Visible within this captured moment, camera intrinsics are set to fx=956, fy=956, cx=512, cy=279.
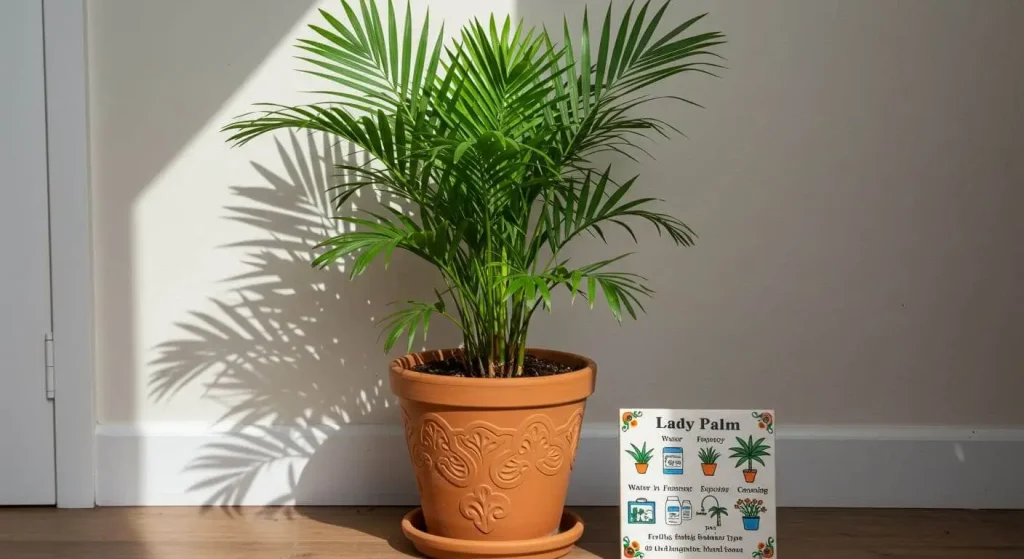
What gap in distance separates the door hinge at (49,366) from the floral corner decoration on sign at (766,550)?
4.61 ft

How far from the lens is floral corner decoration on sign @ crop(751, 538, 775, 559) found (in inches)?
62.1

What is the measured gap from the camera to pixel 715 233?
6.44 feet

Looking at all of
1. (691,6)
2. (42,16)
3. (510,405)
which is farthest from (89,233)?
(691,6)

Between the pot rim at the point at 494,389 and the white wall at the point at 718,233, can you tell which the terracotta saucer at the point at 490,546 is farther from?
the white wall at the point at 718,233

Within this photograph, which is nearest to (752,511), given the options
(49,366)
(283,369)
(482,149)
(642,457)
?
(642,457)

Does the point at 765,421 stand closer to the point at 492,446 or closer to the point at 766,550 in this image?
the point at 766,550

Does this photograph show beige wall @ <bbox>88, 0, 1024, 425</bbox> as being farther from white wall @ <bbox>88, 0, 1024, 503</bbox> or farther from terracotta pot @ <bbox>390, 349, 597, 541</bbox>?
terracotta pot @ <bbox>390, 349, 597, 541</bbox>

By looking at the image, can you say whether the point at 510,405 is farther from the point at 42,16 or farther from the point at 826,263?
the point at 42,16

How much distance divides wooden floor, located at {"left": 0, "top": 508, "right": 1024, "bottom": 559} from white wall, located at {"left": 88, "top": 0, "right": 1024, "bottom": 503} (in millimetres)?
194

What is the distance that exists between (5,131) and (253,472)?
85cm

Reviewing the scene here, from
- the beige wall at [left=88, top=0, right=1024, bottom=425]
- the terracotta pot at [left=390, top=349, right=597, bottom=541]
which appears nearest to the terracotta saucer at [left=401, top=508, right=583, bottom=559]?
the terracotta pot at [left=390, top=349, right=597, bottom=541]

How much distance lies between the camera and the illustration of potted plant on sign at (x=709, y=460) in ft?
5.22

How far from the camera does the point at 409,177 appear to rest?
164cm

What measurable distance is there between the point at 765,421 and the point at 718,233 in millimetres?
500
